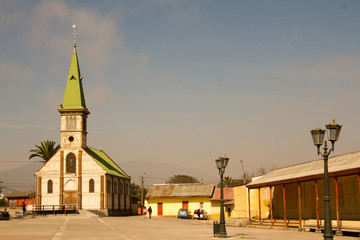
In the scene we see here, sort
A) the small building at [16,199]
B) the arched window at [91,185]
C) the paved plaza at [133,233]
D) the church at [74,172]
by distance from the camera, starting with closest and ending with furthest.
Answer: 1. the paved plaza at [133,233]
2. the church at [74,172]
3. the arched window at [91,185]
4. the small building at [16,199]

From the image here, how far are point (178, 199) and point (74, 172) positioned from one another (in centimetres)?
1543

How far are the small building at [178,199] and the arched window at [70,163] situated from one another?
1146 centimetres

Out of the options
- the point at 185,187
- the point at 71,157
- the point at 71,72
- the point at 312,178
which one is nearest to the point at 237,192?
the point at 185,187

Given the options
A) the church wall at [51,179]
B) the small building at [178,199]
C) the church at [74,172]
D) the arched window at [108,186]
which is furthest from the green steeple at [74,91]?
the small building at [178,199]

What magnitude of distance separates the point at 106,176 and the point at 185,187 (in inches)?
450

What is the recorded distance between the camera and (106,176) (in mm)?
68812

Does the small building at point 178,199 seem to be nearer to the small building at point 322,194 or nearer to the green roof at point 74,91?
the green roof at point 74,91

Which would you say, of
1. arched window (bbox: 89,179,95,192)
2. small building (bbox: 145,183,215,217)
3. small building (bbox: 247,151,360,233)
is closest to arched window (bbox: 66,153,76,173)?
arched window (bbox: 89,179,95,192)

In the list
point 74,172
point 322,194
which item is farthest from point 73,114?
point 322,194

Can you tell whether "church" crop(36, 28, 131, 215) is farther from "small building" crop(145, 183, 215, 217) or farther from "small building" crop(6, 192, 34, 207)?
"small building" crop(6, 192, 34, 207)

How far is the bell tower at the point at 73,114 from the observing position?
230ft

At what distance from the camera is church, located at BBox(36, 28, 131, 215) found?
67.9 meters

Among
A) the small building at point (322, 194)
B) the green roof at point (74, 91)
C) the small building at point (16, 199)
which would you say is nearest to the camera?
the small building at point (322, 194)

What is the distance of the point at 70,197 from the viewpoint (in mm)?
68000
